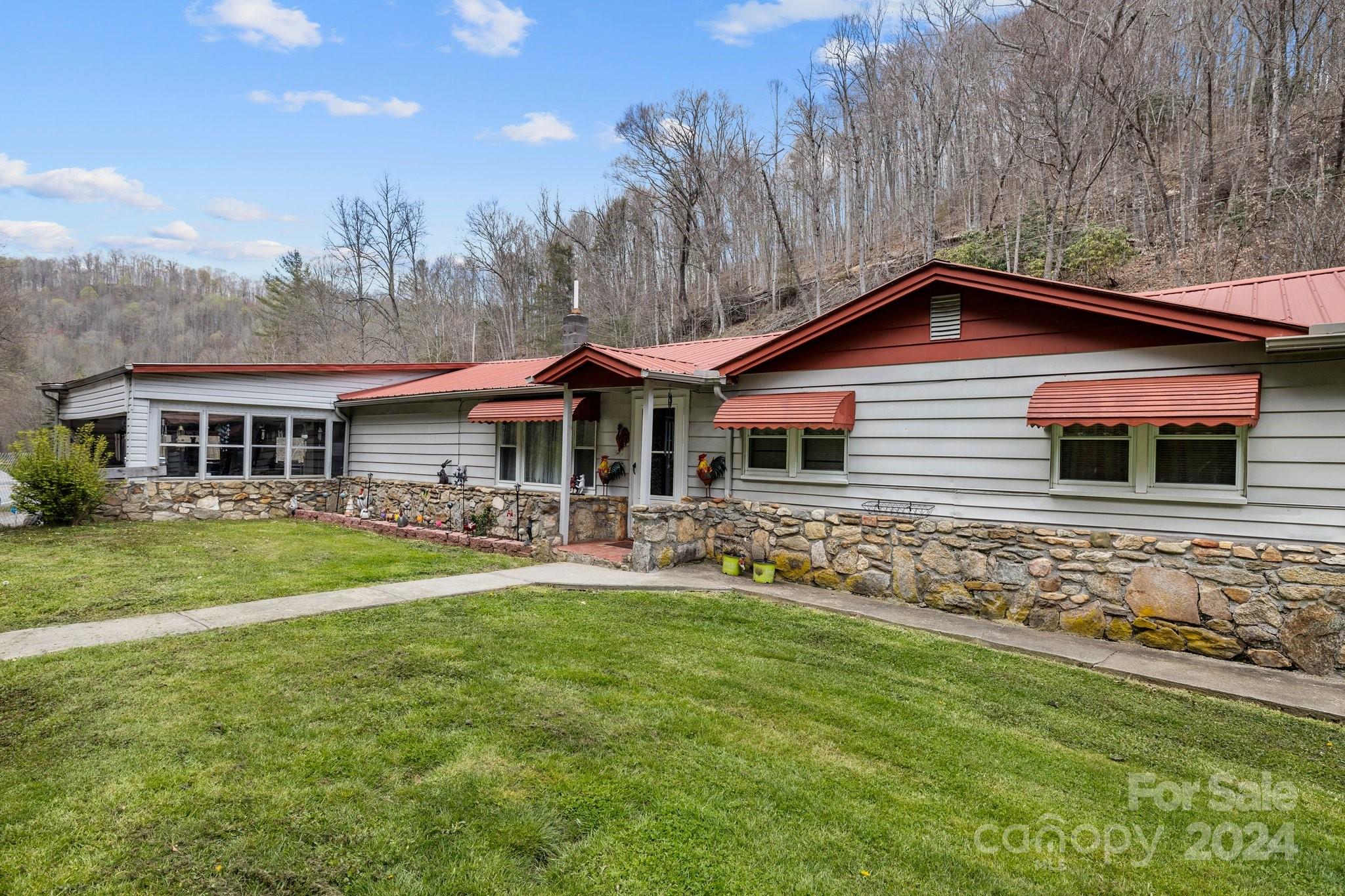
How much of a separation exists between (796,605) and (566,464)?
3.97m

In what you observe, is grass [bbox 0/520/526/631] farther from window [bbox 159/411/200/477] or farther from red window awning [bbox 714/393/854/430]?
red window awning [bbox 714/393/854/430]

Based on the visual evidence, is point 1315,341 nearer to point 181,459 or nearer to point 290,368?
point 290,368

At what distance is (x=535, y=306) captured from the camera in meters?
28.2

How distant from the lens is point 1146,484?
5.72 m

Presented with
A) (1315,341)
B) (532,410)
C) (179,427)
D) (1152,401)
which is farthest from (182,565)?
(1315,341)

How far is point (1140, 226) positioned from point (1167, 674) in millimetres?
13860

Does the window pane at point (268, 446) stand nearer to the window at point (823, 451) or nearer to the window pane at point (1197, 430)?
the window at point (823, 451)

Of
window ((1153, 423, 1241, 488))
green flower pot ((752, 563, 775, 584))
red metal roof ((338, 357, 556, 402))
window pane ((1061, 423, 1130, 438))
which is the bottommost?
green flower pot ((752, 563, 775, 584))

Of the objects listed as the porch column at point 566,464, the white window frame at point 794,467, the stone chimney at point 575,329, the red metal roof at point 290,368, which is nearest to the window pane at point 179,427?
the red metal roof at point 290,368

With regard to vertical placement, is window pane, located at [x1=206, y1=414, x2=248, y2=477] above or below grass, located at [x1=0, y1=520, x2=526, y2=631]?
above

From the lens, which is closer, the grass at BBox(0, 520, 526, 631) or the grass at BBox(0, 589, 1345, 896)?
the grass at BBox(0, 589, 1345, 896)

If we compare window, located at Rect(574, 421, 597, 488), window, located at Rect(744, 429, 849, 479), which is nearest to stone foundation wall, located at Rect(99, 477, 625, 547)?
window, located at Rect(574, 421, 597, 488)

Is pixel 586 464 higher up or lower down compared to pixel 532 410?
lower down

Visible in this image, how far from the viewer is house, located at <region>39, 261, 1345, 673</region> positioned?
507 cm
